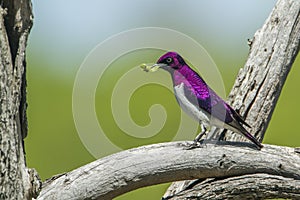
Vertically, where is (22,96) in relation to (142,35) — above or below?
below

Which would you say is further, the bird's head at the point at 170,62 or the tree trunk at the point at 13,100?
the bird's head at the point at 170,62

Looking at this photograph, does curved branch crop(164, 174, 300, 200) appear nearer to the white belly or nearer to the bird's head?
the white belly

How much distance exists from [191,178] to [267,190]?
448mm

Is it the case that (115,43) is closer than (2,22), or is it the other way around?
(2,22)

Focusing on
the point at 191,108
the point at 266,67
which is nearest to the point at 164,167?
the point at 191,108

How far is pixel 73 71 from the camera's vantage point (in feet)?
45.1

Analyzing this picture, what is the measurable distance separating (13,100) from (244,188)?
1474 mm

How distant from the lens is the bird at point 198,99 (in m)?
5.12

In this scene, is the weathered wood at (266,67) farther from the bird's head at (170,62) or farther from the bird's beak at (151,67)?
the bird's beak at (151,67)

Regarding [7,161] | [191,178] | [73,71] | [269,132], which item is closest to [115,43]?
[191,178]

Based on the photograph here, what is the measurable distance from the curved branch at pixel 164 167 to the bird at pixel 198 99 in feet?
0.72

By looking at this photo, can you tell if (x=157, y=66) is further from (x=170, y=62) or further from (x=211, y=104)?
(x=211, y=104)

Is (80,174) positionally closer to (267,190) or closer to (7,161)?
(7,161)

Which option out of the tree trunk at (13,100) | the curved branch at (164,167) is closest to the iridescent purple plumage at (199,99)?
the curved branch at (164,167)
